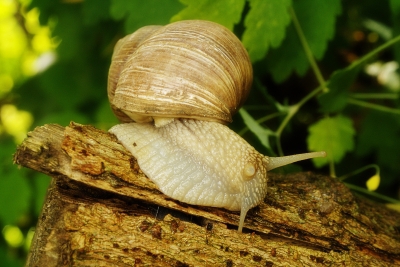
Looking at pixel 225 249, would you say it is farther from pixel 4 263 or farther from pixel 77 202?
pixel 4 263

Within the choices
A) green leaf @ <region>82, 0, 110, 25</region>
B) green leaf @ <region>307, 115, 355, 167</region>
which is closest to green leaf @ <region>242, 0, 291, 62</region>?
green leaf @ <region>307, 115, 355, 167</region>

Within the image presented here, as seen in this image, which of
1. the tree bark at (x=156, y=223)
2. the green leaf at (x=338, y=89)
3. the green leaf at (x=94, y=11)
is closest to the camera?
the tree bark at (x=156, y=223)

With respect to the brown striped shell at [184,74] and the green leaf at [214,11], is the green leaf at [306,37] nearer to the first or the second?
the green leaf at [214,11]

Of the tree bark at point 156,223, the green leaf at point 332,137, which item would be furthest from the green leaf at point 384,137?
the tree bark at point 156,223

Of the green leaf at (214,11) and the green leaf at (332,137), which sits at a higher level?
the green leaf at (214,11)

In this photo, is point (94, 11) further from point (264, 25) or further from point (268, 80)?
point (268, 80)

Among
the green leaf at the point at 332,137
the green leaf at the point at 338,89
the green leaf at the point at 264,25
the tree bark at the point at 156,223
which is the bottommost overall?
the tree bark at the point at 156,223

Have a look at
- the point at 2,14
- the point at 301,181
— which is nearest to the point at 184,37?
the point at 301,181
